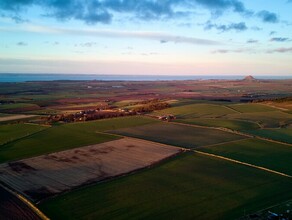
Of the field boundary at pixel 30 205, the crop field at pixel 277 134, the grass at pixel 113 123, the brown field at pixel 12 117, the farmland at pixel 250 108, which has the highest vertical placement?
the farmland at pixel 250 108

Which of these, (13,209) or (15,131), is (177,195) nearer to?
(13,209)

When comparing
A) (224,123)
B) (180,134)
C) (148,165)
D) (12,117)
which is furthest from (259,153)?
(12,117)

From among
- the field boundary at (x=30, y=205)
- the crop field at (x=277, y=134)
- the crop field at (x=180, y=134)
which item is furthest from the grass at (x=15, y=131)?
the crop field at (x=277, y=134)

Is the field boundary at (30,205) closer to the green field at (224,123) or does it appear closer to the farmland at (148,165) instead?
the farmland at (148,165)

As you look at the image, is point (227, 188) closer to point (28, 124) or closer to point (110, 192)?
point (110, 192)

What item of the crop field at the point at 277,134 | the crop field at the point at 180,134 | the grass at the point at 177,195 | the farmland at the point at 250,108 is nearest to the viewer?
the grass at the point at 177,195

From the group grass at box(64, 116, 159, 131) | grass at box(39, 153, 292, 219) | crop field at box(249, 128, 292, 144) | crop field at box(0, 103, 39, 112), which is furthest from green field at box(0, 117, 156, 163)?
crop field at box(0, 103, 39, 112)
